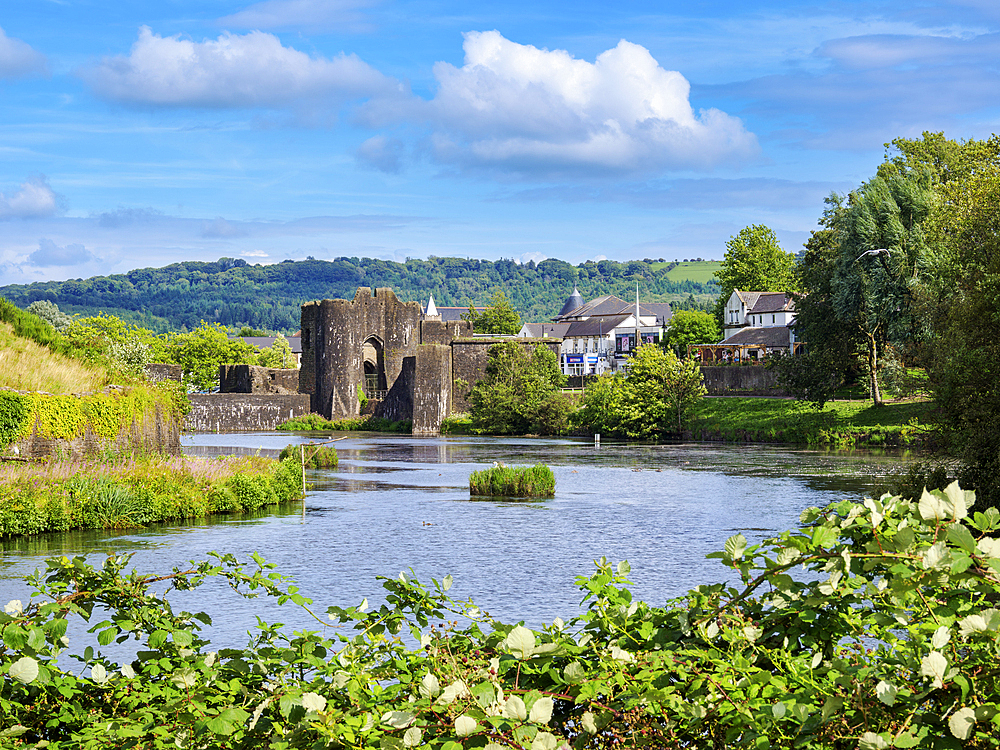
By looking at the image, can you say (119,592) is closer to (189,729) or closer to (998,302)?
(189,729)

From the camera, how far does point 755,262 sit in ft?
306

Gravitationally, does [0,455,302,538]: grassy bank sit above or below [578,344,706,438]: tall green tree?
below

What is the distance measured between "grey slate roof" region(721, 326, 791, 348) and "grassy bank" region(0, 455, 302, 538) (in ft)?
199

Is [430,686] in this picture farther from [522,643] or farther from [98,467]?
[98,467]

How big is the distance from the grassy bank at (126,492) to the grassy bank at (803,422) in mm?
26544

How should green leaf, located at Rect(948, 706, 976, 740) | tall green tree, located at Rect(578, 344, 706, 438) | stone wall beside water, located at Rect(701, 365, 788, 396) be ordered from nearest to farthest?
1. green leaf, located at Rect(948, 706, 976, 740)
2. tall green tree, located at Rect(578, 344, 706, 438)
3. stone wall beside water, located at Rect(701, 365, 788, 396)

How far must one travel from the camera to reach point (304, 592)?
13.7 meters

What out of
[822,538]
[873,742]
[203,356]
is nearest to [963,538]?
[822,538]

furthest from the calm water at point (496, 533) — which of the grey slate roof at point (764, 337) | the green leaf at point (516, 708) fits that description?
the grey slate roof at point (764, 337)

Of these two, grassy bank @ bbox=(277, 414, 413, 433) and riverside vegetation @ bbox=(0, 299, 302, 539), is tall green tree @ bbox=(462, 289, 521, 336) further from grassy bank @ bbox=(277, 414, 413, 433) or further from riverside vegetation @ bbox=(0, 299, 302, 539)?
riverside vegetation @ bbox=(0, 299, 302, 539)

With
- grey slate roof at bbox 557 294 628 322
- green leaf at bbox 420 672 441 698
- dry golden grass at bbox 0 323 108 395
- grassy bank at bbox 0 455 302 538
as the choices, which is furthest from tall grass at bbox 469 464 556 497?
grey slate roof at bbox 557 294 628 322

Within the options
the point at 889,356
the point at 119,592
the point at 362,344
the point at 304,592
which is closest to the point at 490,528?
the point at 304,592

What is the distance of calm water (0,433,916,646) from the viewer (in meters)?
14.0

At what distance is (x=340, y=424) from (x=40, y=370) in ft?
149
